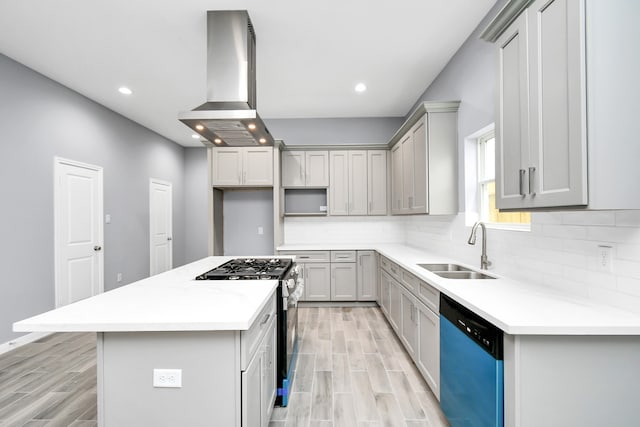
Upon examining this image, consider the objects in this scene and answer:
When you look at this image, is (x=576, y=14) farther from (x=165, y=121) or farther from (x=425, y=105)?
(x=165, y=121)

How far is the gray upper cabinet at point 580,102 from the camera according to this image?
1.11m

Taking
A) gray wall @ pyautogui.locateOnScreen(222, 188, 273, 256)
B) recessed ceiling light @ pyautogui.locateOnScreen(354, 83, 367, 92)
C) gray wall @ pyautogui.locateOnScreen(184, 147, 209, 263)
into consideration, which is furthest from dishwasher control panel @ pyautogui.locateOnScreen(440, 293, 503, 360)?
gray wall @ pyautogui.locateOnScreen(184, 147, 209, 263)

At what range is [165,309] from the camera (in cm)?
135

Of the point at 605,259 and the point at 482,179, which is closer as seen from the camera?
the point at 605,259

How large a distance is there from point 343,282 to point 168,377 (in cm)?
320

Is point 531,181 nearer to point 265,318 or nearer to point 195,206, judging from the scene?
point 265,318

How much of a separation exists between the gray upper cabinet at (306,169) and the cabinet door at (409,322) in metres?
2.32

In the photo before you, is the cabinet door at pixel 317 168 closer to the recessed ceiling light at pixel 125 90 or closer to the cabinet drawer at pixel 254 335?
the recessed ceiling light at pixel 125 90

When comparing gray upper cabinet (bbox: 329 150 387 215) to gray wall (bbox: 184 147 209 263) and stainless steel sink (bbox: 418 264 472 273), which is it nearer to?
stainless steel sink (bbox: 418 264 472 273)

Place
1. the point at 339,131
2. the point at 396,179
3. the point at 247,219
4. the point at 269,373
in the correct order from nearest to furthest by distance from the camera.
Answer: the point at 269,373 < the point at 396,179 < the point at 339,131 < the point at 247,219

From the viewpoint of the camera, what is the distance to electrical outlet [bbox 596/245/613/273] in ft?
4.58

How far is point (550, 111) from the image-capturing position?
1276mm

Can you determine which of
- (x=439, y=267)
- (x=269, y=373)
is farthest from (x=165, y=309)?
(x=439, y=267)

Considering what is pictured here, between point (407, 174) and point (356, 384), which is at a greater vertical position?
point (407, 174)
